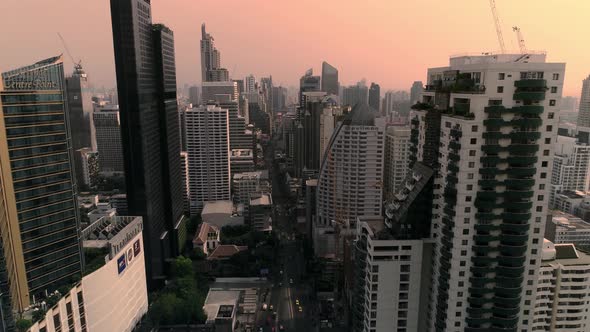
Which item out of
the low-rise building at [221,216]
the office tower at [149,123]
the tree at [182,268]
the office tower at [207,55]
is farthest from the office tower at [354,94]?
the tree at [182,268]

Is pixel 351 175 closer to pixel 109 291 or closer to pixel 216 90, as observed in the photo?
pixel 109 291

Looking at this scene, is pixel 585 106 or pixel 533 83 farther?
pixel 585 106

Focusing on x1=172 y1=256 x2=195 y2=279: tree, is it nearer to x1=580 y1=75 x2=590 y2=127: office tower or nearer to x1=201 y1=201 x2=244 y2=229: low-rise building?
x1=201 y1=201 x2=244 y2=229: low-rise building

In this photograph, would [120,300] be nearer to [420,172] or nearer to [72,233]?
[72,233]

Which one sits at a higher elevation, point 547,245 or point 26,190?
point 26,190

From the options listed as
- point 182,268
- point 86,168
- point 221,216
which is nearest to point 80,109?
point 86,168

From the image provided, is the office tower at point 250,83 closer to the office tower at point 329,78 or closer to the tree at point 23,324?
the office tower at point 329,78

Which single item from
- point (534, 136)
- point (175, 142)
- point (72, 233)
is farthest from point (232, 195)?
point (534, 136)

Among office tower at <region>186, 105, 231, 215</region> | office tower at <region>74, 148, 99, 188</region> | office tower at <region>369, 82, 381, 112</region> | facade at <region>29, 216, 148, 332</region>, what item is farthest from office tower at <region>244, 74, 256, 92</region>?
facade at <region>29, 216, 148, 332</region>
